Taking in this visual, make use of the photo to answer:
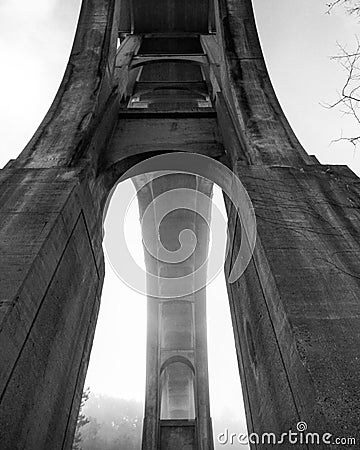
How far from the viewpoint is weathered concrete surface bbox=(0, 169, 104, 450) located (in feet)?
11.8

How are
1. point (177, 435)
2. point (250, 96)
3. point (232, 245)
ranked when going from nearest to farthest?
point (232, 245) < point (250, 96) < point (177, 435)

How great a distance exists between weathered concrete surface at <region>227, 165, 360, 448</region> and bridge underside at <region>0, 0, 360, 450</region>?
0.04 ft

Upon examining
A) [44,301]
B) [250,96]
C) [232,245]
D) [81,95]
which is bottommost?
[44,301]

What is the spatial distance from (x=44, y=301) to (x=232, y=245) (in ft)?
9.63

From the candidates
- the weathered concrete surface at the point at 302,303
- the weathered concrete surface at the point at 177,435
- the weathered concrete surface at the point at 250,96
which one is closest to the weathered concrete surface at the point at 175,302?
the weathered concrete surface at the point at 177,435

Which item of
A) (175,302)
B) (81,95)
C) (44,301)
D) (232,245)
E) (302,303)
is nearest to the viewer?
(302,303)

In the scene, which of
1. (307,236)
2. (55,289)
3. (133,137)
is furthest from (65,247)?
(133,137)

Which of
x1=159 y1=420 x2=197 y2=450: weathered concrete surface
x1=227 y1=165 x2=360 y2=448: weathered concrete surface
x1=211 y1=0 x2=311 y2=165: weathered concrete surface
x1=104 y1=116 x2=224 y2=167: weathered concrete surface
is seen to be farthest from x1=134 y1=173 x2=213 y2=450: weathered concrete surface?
x1=227 y1=165 x2=360 y2=448: weathered concrete surface

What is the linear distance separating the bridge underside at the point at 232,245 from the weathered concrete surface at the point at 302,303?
0.01 meters

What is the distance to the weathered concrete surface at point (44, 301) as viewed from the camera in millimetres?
3592

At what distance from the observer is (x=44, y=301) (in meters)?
4.16

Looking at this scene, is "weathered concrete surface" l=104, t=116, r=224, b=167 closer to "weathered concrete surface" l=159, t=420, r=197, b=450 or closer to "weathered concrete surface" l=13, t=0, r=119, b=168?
"weathered concrete surface" l=13, t=0, r=119, b=168

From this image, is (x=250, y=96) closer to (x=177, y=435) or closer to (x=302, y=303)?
(x=302, y=303)

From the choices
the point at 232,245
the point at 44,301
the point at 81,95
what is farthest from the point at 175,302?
the point at 44,301
